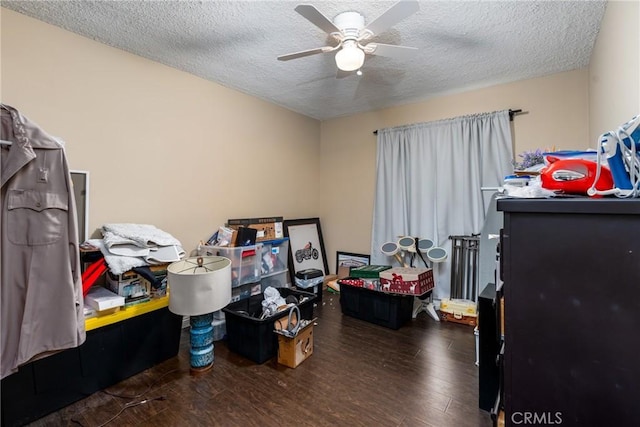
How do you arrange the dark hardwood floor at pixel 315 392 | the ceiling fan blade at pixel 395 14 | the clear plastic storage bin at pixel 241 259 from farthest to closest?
the clear plastic storage bin at pixel 241 259, the dark hardwood floor at pixel 315 392, the ceiling fan blade at pixel 395 14

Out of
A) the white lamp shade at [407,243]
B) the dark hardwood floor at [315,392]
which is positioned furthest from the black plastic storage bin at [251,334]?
the white lamp shade at [407,243]

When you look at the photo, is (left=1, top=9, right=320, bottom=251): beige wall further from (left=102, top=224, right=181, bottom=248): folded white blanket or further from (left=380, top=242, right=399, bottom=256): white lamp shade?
(left=380, top=242, right=399, bottom=256): white lamp shade

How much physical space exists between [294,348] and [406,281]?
1.29 metres

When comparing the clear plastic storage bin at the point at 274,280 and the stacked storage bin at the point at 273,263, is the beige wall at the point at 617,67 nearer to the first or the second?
the stacked storage bin at the point at 273,263

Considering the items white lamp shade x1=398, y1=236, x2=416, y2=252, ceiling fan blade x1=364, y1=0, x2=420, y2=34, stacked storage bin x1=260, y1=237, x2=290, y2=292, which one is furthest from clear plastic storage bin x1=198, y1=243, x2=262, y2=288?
A: ceiling fan blade x1=364, y1=0, x2=420, y2=34

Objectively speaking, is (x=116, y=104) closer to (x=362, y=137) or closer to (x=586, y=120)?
(x=362, y=137)

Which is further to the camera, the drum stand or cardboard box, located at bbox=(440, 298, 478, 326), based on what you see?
the drum stand

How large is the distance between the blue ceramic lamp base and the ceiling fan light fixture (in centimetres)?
202

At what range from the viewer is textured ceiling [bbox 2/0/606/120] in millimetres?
1854

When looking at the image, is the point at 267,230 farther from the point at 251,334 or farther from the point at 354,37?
the point at 354,37

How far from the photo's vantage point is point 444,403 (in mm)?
1759

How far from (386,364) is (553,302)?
1.71 m

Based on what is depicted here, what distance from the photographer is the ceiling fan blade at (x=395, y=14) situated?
58.0 inches

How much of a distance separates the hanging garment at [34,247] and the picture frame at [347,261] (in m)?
3.13
